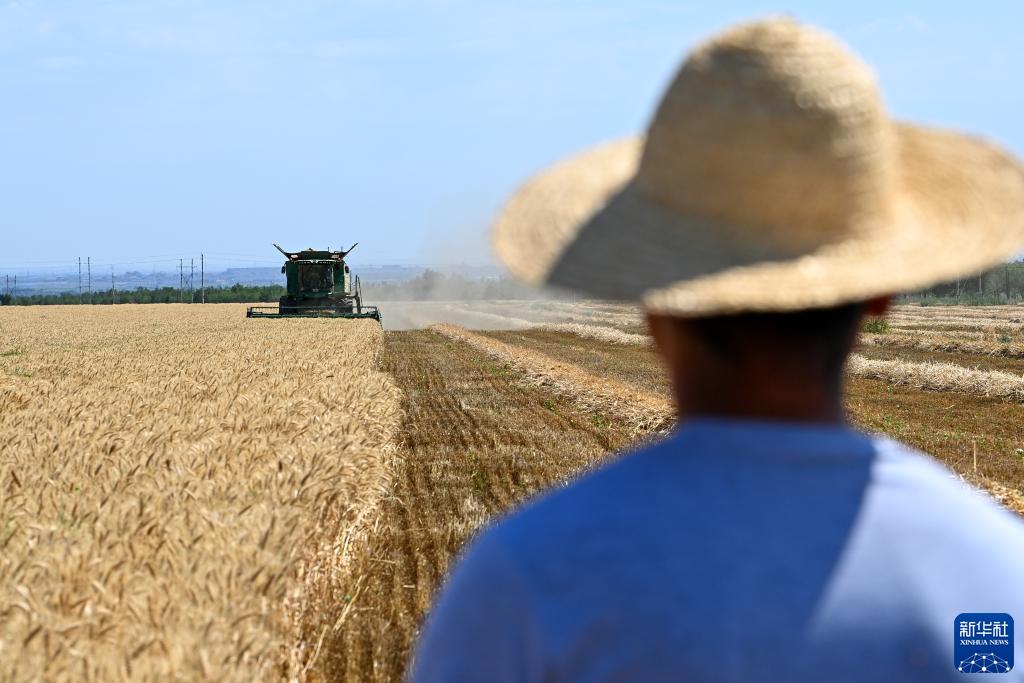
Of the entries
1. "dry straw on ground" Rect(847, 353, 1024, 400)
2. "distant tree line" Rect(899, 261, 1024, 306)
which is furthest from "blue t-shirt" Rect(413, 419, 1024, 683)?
"distant tree line" Rect(899, 261, 1024, 306)

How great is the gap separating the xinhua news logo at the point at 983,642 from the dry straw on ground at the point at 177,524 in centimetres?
271

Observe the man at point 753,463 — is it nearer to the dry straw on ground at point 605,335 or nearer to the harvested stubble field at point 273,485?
the harvested stubble field at point 273,485

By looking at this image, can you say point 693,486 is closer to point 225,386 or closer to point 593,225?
point 593,225

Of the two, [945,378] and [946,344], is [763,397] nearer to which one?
[945,378]

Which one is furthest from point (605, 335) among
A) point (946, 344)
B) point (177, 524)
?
point (177, 524)

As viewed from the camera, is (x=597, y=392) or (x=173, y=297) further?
(x=173, y=297)

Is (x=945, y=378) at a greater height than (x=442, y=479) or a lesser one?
greater

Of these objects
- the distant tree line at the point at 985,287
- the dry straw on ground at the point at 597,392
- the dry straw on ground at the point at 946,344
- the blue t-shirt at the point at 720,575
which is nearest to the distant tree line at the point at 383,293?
the distant tree line at the point at 985,287

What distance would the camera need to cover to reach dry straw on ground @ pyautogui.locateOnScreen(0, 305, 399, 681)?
13.0 ft

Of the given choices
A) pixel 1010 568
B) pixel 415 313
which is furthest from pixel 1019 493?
pixel 415 313

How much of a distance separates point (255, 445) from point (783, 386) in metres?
6.52

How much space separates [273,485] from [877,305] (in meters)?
5.15

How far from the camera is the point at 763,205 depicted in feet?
5.16

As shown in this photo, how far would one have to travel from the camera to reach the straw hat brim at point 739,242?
1498 mm
